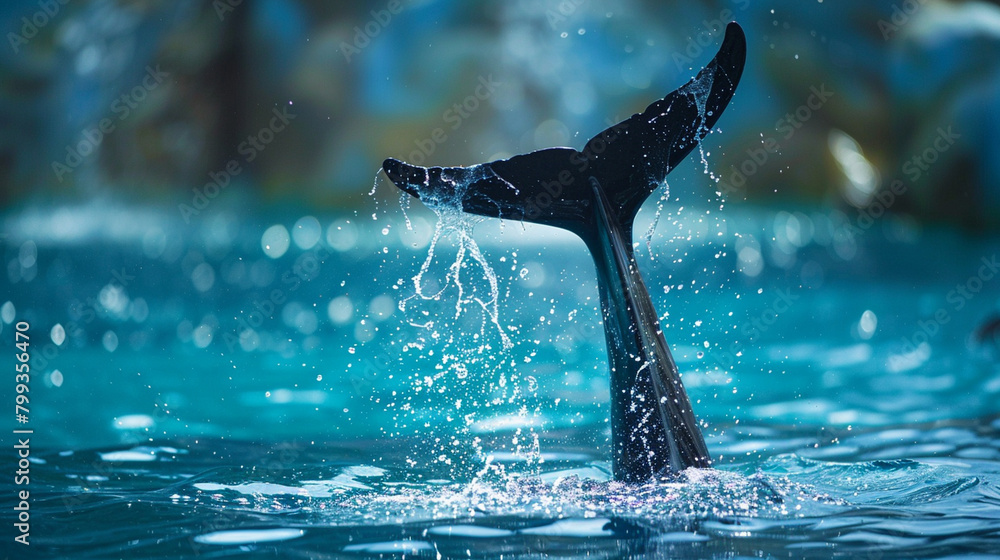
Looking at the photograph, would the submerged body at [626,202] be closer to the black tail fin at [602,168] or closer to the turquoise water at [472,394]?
the black tail fin at [602,168]

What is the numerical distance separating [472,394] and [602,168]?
6947 mm

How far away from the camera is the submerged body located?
219 inches

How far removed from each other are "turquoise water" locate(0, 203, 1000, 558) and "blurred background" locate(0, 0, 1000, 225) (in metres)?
1.34

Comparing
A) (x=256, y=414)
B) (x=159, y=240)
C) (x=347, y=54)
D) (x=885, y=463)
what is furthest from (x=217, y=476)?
(x=347, y=54)

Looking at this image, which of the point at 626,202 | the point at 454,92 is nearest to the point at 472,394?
the point at 626,202

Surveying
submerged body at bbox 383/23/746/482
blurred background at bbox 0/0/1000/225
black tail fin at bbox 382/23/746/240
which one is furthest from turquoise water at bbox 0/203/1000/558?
blurred background at bbox 0/0/1000/225

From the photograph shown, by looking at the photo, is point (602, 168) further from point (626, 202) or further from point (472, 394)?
point (472, 394)

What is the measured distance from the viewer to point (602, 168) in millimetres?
6055

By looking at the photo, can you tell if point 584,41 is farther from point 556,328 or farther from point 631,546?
point 631,546

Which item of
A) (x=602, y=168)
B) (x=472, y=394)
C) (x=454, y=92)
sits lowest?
(x=472, y=394)

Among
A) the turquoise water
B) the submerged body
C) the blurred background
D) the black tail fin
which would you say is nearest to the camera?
the turquoise water

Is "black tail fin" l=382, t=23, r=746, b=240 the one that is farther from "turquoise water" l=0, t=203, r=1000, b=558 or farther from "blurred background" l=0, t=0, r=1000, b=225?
"blurred background" l=0, t=0, r=1000, b=225

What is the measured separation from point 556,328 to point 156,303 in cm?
898

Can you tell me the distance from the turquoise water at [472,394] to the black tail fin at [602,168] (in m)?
0.88
